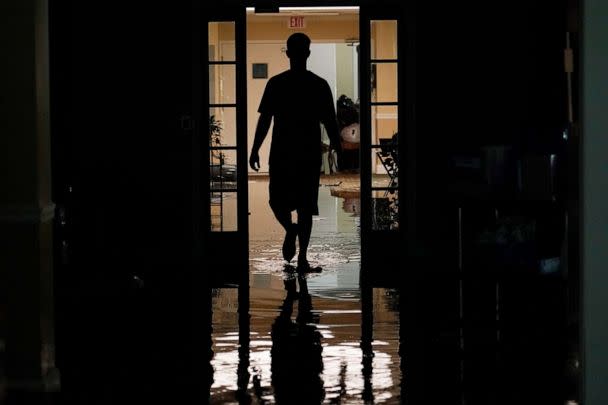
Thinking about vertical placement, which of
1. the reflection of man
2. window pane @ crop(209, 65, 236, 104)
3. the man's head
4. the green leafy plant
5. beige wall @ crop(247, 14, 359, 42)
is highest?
beige wall @ crop(247, 14, 359, 42)

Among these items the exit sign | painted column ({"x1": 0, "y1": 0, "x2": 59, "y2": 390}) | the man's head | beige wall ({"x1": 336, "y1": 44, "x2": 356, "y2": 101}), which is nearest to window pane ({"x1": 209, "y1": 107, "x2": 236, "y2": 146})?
the man's head

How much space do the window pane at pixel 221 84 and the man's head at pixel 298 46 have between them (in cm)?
48

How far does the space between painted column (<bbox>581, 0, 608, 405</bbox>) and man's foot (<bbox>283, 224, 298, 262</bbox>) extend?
4922 mm

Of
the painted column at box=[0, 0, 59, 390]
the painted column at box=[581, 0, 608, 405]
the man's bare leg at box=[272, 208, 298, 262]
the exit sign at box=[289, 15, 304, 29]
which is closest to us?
the painted column at box=[581, 0, 608, 405]

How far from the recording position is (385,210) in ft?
31.5

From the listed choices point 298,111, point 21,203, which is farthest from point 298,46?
point 21,203

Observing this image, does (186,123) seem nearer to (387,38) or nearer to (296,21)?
(387,38)

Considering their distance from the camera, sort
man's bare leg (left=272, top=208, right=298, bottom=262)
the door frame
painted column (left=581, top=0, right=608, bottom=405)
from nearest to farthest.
Result: painted column (left=581, top=0, right=608, bottom=405) → man's bare leg (left=272, top=208, right=298, bottom=262) → the door frame

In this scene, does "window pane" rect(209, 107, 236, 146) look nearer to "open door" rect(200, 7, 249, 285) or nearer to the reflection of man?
"open door" rect(200, 7, 249, 285)

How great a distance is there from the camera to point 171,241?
920cm

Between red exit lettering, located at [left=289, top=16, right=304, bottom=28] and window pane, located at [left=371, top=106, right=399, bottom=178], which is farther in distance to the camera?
red exit lettering, located at [left=289, top=16, right=304, bottom=28]

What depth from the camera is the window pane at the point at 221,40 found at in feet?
30.5

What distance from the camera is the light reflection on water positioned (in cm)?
523

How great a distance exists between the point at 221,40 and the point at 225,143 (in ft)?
2.41
